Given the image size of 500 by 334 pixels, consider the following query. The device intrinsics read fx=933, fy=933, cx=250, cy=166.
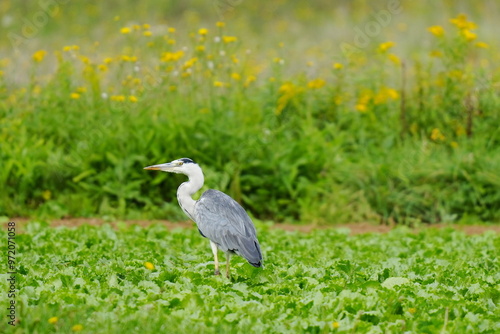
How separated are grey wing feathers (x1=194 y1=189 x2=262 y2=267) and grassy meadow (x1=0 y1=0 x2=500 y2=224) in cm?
435

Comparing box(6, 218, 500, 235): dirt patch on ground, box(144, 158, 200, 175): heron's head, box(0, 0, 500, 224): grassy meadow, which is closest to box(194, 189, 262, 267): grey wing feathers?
box(144, 158, 200, 175): heron's head

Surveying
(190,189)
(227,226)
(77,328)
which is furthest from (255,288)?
(77,328)

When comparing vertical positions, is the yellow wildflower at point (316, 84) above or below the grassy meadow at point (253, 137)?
above

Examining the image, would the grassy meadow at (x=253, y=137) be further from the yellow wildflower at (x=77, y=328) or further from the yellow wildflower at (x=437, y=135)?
the yellow wildflower at (x=77, y=328)

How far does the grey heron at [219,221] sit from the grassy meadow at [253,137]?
13.8 ft

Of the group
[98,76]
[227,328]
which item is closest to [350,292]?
[227,328]

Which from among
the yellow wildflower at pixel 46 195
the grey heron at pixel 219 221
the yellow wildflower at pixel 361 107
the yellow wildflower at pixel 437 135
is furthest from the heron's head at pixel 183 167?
the yellow wildflower at pixel 437 135

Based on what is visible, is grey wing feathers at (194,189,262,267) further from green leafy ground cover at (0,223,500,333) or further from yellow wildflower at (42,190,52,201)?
yellow wildflower at (42,190,52,201)

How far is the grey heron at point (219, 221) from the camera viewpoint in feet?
20.2

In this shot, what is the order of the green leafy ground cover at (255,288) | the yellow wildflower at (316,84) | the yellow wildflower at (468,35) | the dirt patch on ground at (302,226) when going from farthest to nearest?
the yellow wildflower at (316,84)
the yellow wildflower at (468,35)
the dirt patch on ground at (302,226)
the green leafy ground cover at (255,288)

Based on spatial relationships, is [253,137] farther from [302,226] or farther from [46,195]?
[46,195]

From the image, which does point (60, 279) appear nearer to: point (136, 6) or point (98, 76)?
point (98, 76)

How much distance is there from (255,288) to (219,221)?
2.23 ft

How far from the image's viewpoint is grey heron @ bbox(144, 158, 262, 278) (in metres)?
6.15
